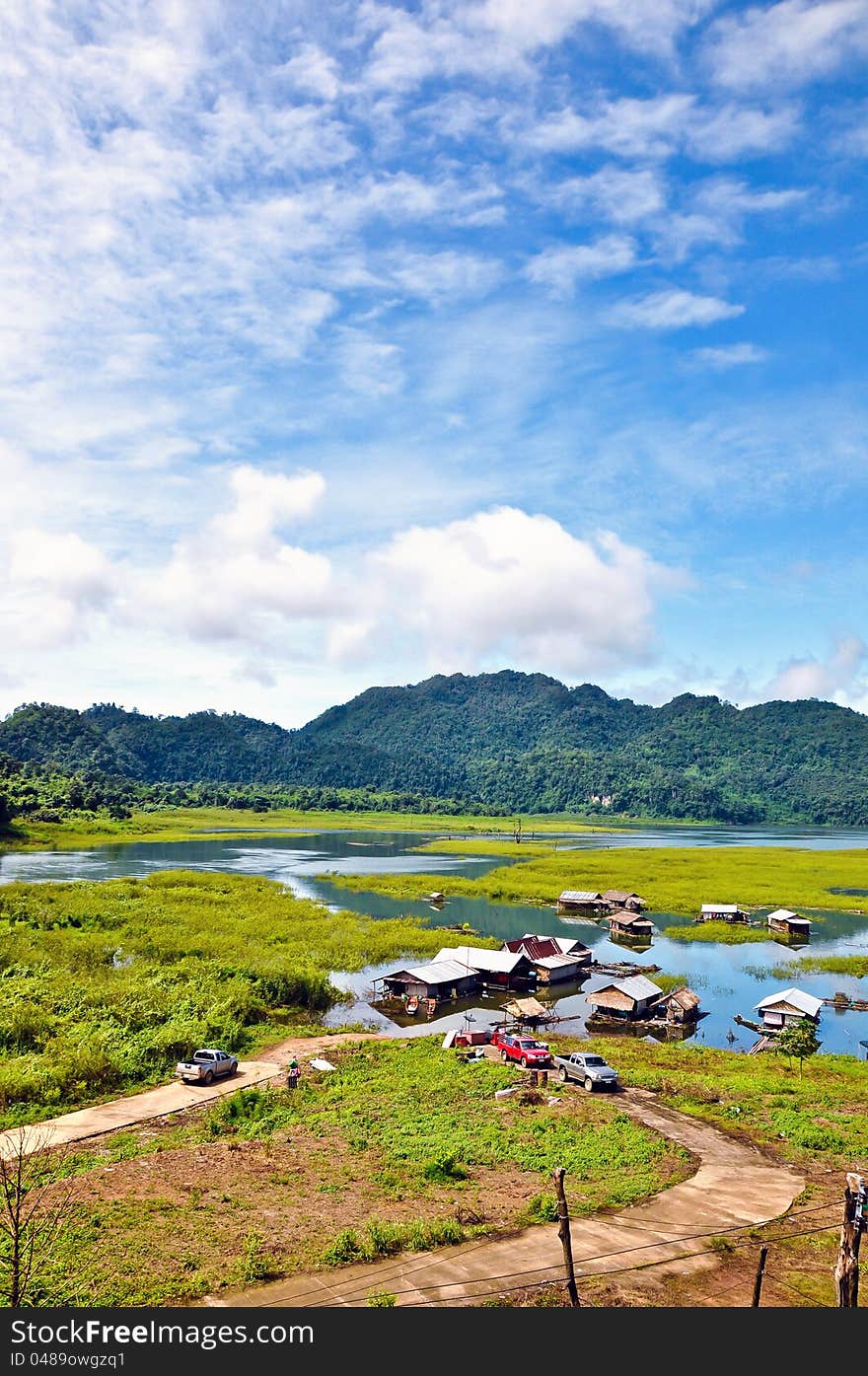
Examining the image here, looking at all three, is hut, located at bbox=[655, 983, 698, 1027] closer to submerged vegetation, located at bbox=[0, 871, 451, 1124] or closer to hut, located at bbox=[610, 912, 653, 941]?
submerged vegetation, located at bbox=[0, 871, 451, 1124]

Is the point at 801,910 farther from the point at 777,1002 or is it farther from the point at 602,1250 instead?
the point at 602,1250

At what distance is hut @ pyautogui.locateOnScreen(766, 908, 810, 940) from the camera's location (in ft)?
224

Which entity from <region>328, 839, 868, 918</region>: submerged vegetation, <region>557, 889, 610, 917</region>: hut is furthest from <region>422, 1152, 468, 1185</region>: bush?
<region>557, 889, 610, 917</region>: hut

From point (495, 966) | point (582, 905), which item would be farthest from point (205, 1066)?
point (582, 905)

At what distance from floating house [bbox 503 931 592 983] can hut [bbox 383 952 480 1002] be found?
18.5 ft

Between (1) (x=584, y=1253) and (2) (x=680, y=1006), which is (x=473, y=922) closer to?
(2) (x=680, y=1006)

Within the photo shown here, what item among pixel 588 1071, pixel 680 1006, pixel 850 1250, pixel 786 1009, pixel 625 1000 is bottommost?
pixel 680 1006

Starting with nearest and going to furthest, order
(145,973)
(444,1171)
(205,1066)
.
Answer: (444,1171) → (205,1066) → (145,973)

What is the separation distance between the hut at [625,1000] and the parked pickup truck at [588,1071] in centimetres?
1235

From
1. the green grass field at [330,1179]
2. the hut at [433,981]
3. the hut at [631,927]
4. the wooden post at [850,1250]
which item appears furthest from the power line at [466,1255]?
the hut at [631,927]

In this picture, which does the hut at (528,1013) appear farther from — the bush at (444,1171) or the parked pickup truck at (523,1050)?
the bush at (444,1171)

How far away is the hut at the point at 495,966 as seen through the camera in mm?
50344

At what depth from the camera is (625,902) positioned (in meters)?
78.9

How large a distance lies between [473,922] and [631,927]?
547 inches
